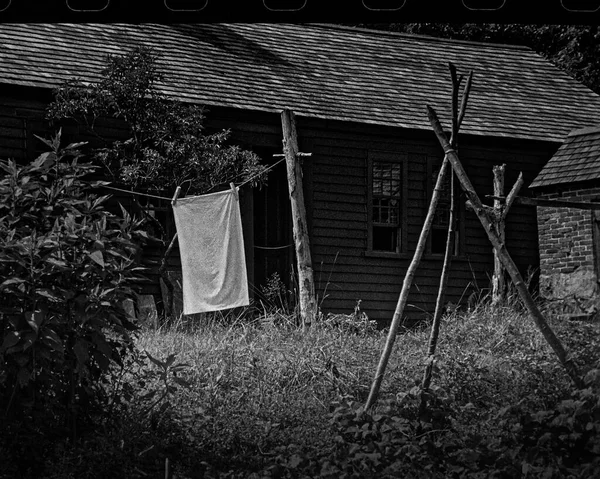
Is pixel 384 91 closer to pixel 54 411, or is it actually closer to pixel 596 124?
pixel 596 124

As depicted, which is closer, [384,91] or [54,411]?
[54,411]

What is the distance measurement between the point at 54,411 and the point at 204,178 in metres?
7.04

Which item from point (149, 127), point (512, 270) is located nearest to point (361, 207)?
point (149, 127)

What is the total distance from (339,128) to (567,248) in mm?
4114

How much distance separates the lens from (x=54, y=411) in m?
7.36

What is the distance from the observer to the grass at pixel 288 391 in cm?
748

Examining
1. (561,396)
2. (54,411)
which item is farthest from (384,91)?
(54,411)

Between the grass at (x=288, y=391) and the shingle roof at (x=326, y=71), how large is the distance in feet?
17.4

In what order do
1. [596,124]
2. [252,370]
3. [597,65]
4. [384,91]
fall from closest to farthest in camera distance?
[252,370] < [384,91] < [596,124] < [597,65]

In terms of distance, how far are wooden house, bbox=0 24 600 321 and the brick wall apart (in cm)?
106

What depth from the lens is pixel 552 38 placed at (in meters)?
28.3

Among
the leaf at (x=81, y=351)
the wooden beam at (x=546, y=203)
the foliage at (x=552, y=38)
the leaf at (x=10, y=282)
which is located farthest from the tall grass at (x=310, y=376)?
the foliage at (x=552, y=38)

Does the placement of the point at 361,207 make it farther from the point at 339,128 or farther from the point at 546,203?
the point at 546,203

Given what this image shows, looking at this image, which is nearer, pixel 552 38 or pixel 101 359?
pixel 101 359
